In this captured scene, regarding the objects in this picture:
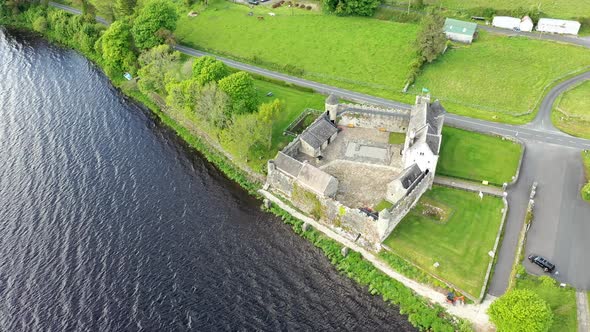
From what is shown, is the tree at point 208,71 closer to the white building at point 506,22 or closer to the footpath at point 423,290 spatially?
the footpath at point 423,290

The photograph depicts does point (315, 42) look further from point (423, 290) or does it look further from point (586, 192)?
point (423, 290)

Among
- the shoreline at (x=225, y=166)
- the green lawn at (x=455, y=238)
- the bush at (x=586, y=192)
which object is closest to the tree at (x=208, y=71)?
the shoreline at (x=225, y=166)

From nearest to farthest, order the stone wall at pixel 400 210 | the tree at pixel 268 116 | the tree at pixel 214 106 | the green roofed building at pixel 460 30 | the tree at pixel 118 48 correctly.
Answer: the stone wall at pixel 400 210
the tree at pixel 268 116
the tree at pixel 214 106
the tree at pixel 118 48
the green roofed building at pixel 460 30

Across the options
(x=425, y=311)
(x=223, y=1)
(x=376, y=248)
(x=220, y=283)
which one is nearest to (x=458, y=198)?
(x=376, y=248)

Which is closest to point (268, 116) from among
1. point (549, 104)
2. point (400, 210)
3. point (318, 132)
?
point (318, 132)

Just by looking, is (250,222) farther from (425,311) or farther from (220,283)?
(425,311)

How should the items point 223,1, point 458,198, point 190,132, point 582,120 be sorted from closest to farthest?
point 458,198, point 582,120, point 190,132, point 223,1
